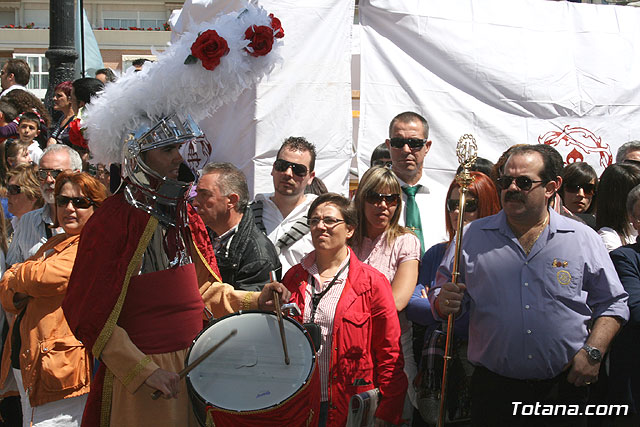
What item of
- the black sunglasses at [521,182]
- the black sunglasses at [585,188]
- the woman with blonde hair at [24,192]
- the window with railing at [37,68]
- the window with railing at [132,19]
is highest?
the window with railing at [132,19]

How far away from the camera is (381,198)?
4906mm

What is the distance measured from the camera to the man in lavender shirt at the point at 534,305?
13.0 feet

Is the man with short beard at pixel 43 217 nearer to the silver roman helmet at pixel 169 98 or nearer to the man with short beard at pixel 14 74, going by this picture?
the silver roman helmet at pixel 169 98

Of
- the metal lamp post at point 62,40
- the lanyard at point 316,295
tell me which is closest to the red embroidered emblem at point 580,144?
the lanyard at point 316,295

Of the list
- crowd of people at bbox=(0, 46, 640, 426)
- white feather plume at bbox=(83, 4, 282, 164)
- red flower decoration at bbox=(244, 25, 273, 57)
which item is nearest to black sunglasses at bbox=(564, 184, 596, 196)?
crowd of people at bbox=(0, 46, 640, 426)

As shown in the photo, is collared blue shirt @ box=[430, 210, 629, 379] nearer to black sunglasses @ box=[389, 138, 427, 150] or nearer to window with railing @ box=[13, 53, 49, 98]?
black sunglasses @ box=[389, 138, 427, 150]

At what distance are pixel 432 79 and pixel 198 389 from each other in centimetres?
458

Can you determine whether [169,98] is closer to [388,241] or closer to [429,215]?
[388,241]

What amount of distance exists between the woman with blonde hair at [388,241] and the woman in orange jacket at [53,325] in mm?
1737

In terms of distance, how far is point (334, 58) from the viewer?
6691 millimetres

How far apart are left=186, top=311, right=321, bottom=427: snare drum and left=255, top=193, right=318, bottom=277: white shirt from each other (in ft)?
5.33

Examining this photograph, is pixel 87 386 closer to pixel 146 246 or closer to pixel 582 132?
pixel 146 246

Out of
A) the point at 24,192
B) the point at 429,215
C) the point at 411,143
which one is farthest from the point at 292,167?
the point at 24,192

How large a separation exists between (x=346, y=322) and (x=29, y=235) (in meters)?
2.71
